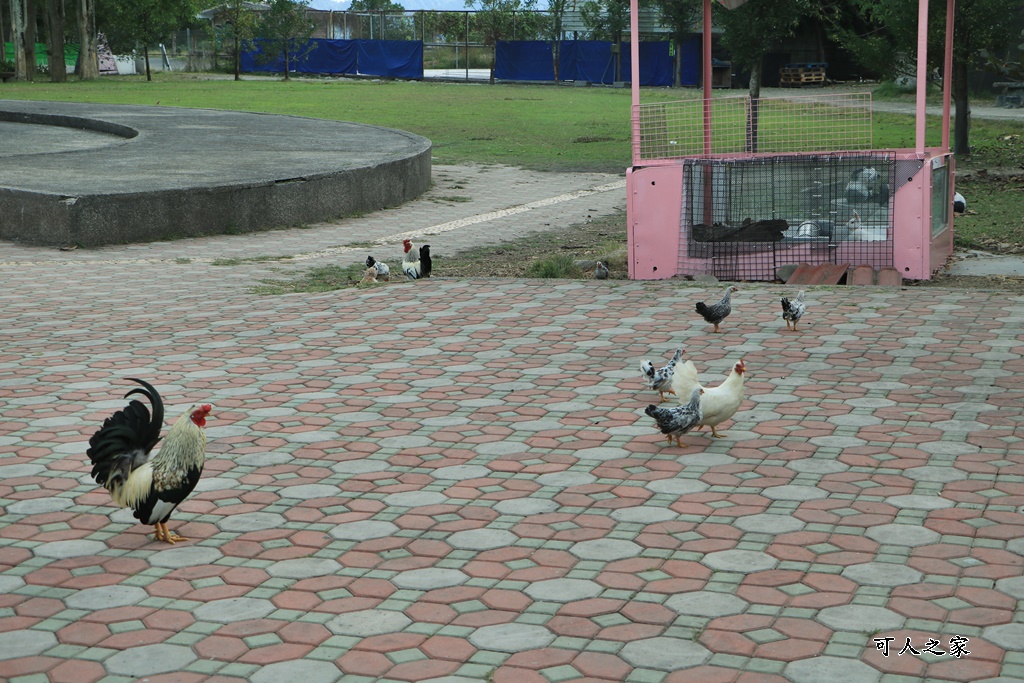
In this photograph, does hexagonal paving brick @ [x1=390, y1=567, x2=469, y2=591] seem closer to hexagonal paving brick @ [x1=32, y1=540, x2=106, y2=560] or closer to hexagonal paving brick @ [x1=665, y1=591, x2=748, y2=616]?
hexagonal paving brick @ [x1=665, y1=591, x2=748, y2=616]

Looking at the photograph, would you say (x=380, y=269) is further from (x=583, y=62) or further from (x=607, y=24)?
(x=607, y=24)

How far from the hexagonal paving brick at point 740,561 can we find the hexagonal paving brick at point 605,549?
325 mm

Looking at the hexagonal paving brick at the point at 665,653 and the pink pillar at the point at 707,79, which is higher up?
the pink pillar at the point at 707,79

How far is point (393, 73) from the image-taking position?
57.8 meters

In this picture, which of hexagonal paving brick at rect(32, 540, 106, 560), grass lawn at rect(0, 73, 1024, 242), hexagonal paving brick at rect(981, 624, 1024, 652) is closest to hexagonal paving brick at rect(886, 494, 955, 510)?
hexagonal paving brick at rect(981, 624, 1024, 652)

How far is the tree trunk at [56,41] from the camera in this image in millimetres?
46406

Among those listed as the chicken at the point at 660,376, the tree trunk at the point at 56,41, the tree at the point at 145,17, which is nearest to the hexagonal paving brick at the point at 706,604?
the chicken at the point at 660,376

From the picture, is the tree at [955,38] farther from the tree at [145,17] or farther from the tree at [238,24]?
the tree at [145,17]

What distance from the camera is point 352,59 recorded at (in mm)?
58750

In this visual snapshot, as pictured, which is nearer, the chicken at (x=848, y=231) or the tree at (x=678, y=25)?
the chicken at (x=848, y=231)

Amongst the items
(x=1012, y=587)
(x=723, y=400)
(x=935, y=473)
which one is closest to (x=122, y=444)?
(x=723, y=400)

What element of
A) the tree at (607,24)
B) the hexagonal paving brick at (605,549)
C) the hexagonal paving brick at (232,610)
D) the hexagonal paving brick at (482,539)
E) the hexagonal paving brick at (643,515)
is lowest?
the hexagonal paving brick at (232,610)

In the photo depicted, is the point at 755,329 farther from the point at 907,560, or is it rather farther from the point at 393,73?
the point at 393,73

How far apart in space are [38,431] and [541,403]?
302 cm
